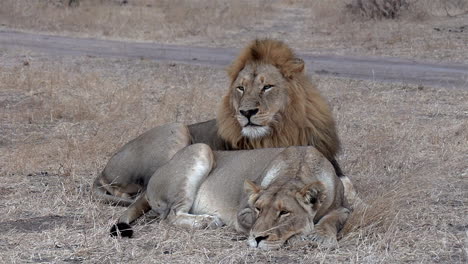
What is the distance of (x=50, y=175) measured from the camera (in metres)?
6.73

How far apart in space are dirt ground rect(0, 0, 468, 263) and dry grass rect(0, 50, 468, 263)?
12 millimetres

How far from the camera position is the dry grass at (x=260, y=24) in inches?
644

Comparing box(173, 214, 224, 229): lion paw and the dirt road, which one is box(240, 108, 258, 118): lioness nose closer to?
box(173, 214, 224, 229): lion paw

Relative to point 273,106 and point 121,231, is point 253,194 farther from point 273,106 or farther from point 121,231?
point 273,106

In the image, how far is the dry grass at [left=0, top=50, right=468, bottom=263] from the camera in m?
4.62

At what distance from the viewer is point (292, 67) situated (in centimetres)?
610

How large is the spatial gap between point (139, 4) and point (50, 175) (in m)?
20.9

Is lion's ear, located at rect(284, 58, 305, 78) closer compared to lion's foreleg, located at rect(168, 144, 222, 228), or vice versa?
lion's foreleg, located at rect(168, 144, 222, 228)

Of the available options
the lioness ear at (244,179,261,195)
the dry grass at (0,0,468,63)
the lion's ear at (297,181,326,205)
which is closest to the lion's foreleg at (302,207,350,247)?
the lion's ear at (297,181,326,205)

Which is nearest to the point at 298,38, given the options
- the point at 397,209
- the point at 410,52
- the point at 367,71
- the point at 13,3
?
the point at 410,52

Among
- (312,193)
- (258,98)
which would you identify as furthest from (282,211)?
(258,98)

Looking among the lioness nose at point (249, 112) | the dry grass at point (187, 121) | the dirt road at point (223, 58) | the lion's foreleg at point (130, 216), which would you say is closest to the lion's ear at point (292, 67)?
the lioness nose at point (249, 112)

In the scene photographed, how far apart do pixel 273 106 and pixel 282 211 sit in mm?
1539

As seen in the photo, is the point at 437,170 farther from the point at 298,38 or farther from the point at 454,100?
the point at 298,38
